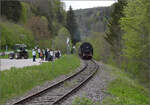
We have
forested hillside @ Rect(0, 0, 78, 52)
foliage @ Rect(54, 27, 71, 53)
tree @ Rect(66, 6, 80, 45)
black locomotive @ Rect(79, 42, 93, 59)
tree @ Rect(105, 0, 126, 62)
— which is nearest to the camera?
tree @ Rect(105, 0, 126, 62)

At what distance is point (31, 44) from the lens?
204 feet

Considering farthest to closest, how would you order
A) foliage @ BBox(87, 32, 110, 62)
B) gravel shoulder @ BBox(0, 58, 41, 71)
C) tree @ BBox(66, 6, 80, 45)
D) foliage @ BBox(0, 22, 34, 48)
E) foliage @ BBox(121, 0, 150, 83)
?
tree @ BBox(66, 6, 80, 45) → foliage @ BBox(0, 22, 34, 48) → foliage @ BBox(87, 32, 110, 62) → gravel shoulder @ BBox(0, 58, 41, 71) → foliage @ BBox(121, 0, 150, 83)

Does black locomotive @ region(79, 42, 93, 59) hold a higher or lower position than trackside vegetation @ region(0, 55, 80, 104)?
higher

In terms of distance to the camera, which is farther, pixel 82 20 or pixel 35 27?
pixel 82 20

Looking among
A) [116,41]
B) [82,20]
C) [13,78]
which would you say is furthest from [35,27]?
[82,20]

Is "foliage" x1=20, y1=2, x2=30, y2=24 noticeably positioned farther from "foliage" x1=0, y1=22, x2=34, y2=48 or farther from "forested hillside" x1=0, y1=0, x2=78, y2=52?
"foliage" x1=0, y1=22, x2=34, y2=48

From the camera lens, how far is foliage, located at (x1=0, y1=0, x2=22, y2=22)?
60850 mm

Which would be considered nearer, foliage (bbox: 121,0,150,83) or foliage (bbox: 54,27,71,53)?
foliage (bbox: 121,0,150,83)

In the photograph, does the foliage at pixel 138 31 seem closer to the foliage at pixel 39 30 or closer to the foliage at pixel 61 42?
the foliage at pixel 61 42

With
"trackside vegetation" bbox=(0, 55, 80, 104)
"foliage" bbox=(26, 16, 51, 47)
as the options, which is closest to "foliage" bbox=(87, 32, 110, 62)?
"foliage" bbox=(26, 16, 51, 47)

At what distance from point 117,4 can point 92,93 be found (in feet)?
88.7

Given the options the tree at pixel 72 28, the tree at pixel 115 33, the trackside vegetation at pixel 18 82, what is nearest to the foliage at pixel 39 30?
the tree at pixel 115 33

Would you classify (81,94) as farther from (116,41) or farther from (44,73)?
(116,41)

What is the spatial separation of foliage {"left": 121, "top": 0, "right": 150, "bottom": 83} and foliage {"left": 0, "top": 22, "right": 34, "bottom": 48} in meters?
32.5
